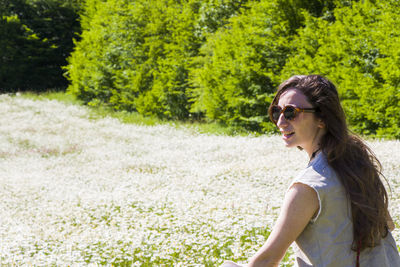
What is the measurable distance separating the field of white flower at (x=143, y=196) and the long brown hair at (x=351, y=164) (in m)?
2.73

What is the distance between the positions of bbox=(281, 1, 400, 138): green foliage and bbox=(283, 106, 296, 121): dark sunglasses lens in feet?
38.5

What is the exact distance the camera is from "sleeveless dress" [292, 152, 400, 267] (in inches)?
84.2

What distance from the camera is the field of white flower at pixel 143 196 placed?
5.67 m

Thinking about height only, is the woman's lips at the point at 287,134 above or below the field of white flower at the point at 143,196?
above

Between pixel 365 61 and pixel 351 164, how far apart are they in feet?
42.1

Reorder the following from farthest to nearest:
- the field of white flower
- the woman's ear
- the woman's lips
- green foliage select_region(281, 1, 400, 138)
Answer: green foliage select_region(281, 1, 400, 138)
the field of white flower
the woman's lips
the woman's ear

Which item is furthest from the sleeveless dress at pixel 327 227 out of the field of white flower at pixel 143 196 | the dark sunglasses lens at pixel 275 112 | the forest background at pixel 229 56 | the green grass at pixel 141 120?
the green grass at pixel 141 120

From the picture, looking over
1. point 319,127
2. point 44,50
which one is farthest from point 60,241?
point 44,50

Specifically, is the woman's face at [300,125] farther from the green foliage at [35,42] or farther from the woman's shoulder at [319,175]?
the green foliage at [35,42]

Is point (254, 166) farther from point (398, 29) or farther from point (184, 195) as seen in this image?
point (398, 29)

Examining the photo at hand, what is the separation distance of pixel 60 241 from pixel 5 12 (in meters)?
40.2

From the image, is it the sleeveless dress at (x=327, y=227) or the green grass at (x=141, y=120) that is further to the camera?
the green grass at (x=141, y=120)

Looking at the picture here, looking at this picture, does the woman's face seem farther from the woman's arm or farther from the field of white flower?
the field of white flower

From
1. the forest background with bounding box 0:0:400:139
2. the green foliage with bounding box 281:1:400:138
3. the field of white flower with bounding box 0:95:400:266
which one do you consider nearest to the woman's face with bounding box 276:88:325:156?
the field of white flower with bounding box 0:95:400:266
